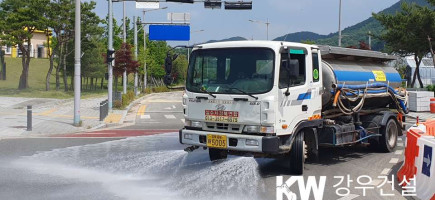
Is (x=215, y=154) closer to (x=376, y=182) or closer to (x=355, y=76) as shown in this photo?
(x=376, y=182)

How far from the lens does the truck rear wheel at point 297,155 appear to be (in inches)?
360

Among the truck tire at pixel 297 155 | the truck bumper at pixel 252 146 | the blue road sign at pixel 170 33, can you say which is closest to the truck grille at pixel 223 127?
the truck bumper at pixel 252 146

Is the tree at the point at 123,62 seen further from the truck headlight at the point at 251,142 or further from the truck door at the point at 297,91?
the truck headlight at the point at 251,142

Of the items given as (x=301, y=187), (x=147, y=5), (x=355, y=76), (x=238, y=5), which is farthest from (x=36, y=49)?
(x=301, y=187)

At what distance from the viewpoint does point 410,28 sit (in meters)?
37.7

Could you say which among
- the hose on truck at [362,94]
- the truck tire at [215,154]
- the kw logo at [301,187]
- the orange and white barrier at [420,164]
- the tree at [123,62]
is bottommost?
the kw logo at [301,187]

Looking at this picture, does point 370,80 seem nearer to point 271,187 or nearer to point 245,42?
point 245,42

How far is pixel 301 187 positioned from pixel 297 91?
1.94 m

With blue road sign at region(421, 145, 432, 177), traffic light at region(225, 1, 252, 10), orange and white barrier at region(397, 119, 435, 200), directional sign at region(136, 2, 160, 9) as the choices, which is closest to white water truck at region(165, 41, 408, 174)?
orange and white barrier at region(397, 119, 435, 200)

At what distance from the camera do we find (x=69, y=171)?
9648 millimetres

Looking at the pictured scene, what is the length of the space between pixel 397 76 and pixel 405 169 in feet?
18.2

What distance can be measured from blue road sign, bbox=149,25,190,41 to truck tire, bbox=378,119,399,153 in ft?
109

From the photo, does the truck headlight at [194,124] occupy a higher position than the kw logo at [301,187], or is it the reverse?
the truck headlight at [194,124]

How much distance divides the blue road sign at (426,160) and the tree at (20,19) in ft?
131
